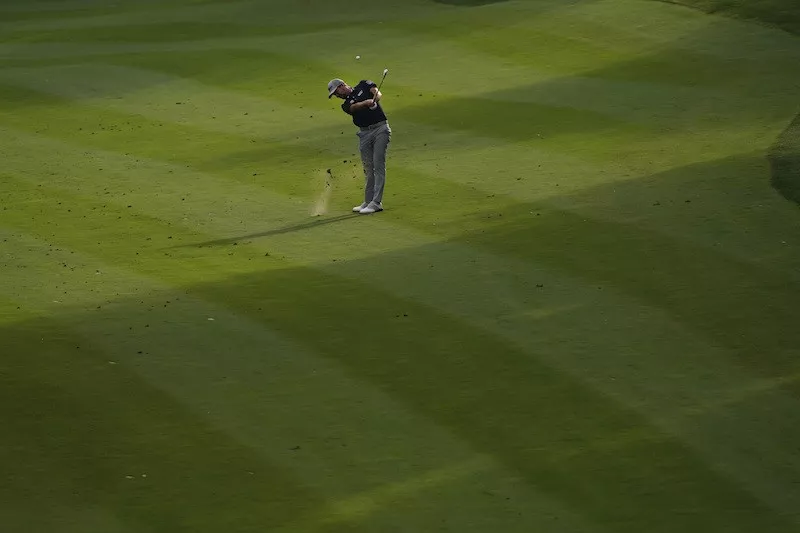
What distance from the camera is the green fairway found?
14594 mm

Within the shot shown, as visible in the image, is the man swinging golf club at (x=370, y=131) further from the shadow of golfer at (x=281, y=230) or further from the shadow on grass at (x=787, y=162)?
the shadow on grass at (x=787, y=162)

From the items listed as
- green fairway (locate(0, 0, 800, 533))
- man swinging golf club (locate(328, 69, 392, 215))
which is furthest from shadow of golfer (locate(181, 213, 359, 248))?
man swinging golf club (locate(328, 69, 392, 215))

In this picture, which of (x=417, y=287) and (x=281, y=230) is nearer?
(x=417, y=287)

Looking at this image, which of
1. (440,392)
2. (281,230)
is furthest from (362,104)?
(440,392)

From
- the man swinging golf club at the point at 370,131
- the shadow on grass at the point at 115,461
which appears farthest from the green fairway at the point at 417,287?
the man swinging golf club at the point at 370,131

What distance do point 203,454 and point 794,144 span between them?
14014mm

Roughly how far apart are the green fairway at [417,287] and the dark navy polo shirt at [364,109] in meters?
1.53

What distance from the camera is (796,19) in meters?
32.9

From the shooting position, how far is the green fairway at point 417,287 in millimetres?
14594

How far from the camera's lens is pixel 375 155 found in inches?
895

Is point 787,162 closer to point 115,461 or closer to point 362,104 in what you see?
point 362,104

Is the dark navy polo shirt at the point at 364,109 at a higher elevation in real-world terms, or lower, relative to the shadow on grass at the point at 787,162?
higher

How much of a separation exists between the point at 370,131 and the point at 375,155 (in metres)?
0.40

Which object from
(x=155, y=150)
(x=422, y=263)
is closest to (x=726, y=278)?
(x=422, y=263)
